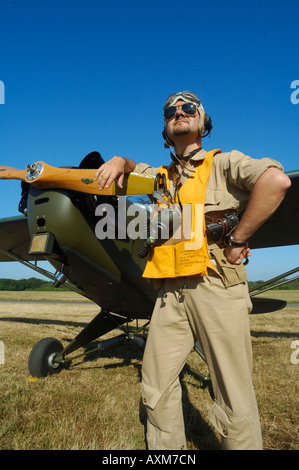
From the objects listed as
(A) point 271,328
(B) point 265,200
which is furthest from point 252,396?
(A) point 271,328

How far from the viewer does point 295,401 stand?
3.13m

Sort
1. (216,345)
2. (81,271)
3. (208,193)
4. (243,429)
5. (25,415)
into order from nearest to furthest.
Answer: (243,429) < (216,345) < (208,193) < (25,415) < (81,271)

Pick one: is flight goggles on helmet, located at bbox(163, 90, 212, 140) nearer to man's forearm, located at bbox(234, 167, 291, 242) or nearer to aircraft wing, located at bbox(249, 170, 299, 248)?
man's forearm, located at bbox(234, 167, 291, 242)

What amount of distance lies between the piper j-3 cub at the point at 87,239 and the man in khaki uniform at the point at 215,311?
0.76 ft

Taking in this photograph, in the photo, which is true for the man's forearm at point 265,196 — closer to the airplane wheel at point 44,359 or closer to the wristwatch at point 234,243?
the wristwatch at point 234,243

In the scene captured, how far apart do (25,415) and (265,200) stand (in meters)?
2.59

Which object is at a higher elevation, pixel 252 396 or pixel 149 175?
pixel 149 175

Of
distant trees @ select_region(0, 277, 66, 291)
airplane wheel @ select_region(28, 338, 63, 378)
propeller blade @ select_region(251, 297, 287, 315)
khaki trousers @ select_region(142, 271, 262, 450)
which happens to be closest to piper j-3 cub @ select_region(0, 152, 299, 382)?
airplane wheel @ select_region(28, 338, 63, 378)

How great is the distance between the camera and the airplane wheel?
3.92 m

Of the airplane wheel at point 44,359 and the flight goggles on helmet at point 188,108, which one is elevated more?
the flight goggles on helmet at point 188,108

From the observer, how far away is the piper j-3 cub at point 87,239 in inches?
108

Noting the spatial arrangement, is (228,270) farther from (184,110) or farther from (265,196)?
(184,110)

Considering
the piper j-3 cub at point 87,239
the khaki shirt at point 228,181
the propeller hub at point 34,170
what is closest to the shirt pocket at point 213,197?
the khaki shirt at point 228,181

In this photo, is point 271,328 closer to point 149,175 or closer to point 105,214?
point 105,214
